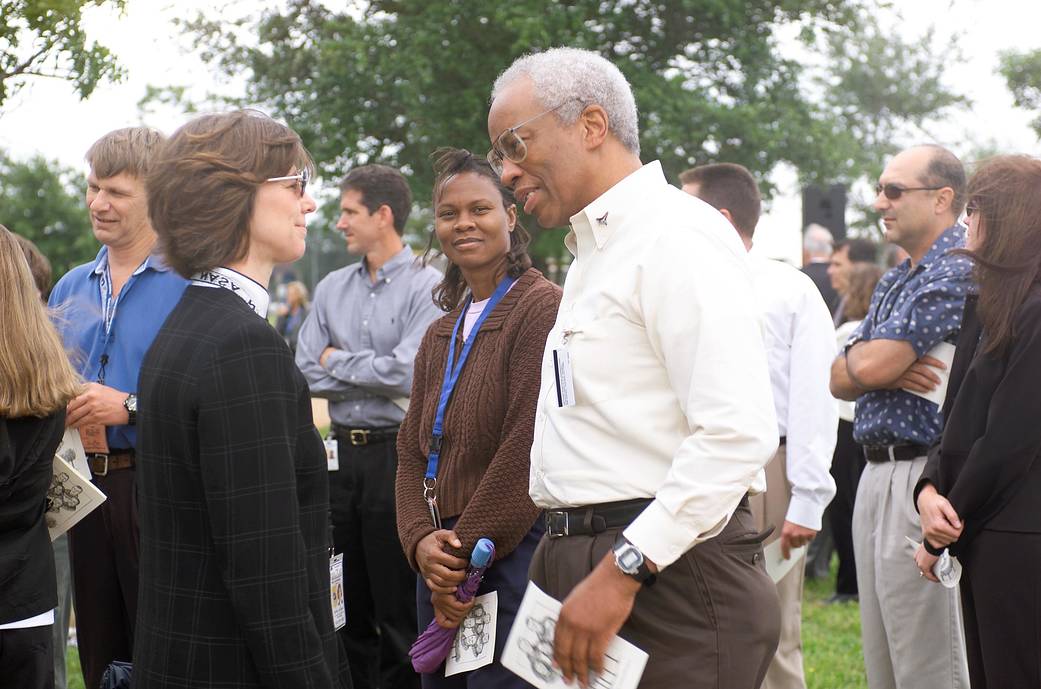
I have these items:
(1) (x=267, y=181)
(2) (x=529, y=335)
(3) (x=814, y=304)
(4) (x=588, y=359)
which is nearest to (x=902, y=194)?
(3) (x=814, y=304)

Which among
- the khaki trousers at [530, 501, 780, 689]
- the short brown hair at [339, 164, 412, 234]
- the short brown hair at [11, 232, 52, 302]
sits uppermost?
the short brown hair at [339, 164, 412, 234]

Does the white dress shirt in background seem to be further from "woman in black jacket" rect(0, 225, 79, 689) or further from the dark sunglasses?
"woman in black jacket" rect(0, 225, 79, 689)

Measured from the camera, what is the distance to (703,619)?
2.34 meters

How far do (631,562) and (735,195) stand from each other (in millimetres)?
3150

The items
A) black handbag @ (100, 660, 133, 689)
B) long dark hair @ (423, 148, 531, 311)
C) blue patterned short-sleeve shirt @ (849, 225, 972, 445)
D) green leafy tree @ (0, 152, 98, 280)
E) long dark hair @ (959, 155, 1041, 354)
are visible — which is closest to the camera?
black handbag @ (100, 660, 133, 689)

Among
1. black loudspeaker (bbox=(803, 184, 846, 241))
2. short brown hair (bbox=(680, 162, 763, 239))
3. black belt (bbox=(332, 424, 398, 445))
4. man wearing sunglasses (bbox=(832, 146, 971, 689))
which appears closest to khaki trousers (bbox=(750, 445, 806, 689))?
man wearing sunglasses (bbox=(832, 146, 971, 689))

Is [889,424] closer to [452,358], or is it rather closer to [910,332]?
[910,332]

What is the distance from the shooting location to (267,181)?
8.55 feet

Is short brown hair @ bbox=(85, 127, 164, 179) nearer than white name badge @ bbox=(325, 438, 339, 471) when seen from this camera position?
Yes

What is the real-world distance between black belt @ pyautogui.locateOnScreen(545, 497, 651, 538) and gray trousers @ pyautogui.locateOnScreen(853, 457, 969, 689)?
6.81 feet

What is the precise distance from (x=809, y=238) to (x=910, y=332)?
6654mm

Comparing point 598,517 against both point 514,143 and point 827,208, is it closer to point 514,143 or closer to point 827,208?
point 514,143

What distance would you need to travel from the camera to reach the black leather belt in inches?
153

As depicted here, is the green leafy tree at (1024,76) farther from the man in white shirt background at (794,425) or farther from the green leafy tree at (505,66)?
the man in white shirt background at (794,425)
